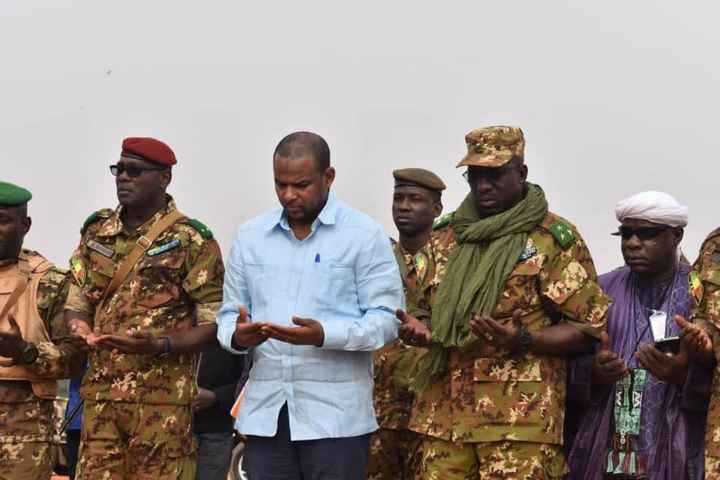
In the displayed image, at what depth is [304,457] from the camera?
215 inches

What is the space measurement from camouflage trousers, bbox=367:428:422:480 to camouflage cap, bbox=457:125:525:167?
1.58 meters

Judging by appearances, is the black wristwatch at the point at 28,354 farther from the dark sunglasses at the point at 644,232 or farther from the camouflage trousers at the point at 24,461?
the dark sunglasses at the point at 644,232

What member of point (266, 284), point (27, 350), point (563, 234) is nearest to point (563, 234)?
point (563, 234)

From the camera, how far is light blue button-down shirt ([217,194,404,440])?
17.9ft

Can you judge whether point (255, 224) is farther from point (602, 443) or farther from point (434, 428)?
point (602, 443)

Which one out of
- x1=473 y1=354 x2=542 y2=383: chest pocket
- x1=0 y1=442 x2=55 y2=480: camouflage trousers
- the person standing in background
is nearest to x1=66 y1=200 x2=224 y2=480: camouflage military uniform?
x1=0 y1=442 x2=55 y2=480: camouflage trousers

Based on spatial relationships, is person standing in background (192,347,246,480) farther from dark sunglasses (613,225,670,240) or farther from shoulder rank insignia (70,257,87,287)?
dark sunglasses (613,225,670,240)

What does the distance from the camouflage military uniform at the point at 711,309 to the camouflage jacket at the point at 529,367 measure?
1.14ft

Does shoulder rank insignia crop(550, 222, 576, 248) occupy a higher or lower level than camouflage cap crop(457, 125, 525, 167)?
lower

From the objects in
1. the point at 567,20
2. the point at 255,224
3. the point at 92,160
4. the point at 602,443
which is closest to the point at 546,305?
the point at 602,443

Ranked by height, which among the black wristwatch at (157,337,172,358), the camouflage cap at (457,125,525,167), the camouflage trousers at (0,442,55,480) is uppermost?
the camouflage cap at (457,125,525,167)

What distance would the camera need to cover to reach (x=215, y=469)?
743 cm

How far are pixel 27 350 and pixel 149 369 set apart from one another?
0.59 m

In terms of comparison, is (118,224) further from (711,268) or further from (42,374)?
(711,268)
